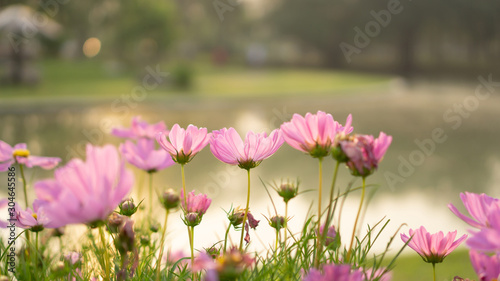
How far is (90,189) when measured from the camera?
0.64 meters

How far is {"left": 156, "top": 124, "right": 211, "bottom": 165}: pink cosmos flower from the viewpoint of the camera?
106 cm

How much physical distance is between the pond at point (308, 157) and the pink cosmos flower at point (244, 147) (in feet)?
0.73

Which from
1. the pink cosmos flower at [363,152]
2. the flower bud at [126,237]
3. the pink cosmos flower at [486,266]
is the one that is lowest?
the pink cosmos flower at [486,266]

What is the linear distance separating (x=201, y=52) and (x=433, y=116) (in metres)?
44.1

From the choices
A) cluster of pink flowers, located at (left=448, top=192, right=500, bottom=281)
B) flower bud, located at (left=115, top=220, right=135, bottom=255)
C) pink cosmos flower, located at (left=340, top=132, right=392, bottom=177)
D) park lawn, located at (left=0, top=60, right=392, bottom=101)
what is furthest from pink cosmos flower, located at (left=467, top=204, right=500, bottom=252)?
park lawn, located at (left=0, top=60, right=392, bottom=101)

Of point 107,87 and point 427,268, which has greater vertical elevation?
point 107,87

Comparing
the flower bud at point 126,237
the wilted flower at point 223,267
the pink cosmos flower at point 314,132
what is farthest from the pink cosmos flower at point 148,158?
the wilted flower at point 223,267

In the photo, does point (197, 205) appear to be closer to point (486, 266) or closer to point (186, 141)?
point (186, 141)

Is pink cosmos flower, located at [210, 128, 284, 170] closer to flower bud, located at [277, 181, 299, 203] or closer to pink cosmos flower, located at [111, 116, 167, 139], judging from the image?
flower bud, located at [277, 181, 299, 203]

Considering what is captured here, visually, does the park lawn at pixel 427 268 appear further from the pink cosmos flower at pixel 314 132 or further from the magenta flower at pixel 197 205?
the pink cosmos flower at pixel 314 132

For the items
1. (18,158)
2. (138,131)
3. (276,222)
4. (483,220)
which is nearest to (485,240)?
(483,220)

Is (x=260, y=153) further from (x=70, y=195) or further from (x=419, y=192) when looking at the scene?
(x=419, y=192)

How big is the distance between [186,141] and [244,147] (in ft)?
0.36

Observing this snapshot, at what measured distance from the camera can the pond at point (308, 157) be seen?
5.43m
